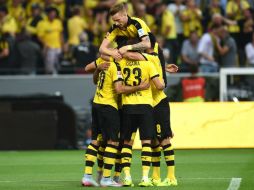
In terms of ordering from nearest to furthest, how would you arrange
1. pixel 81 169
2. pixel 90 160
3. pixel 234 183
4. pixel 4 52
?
pixel 90 160
pixel 234 183
pixel 81 169
pixel 4 52

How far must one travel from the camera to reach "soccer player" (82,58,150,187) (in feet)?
47.3

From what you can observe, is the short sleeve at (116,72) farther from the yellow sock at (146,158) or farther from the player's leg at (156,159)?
the player's leg at (156,159)

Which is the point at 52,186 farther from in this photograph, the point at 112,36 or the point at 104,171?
the point at 112,36

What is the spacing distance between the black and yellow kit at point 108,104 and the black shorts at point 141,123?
0.16 metres

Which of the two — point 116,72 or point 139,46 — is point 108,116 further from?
point 139,46

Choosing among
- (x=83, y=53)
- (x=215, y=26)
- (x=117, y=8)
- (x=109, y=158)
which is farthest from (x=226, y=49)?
(x=109, y=158)

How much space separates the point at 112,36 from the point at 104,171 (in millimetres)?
2029

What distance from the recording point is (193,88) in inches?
993

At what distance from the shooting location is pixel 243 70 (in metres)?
26.0

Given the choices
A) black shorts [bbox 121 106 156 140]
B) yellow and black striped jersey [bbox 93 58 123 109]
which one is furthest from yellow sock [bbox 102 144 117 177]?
yellow and black striped jersey [bbox 93 58 123 109]

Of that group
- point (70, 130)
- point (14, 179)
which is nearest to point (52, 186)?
point (14, 179)

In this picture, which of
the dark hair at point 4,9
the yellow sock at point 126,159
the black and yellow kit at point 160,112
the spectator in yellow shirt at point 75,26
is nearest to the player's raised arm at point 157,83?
the black and yellow kit at point 160,112

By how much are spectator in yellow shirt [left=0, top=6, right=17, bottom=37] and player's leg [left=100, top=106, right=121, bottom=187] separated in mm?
13044

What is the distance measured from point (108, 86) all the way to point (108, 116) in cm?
44
